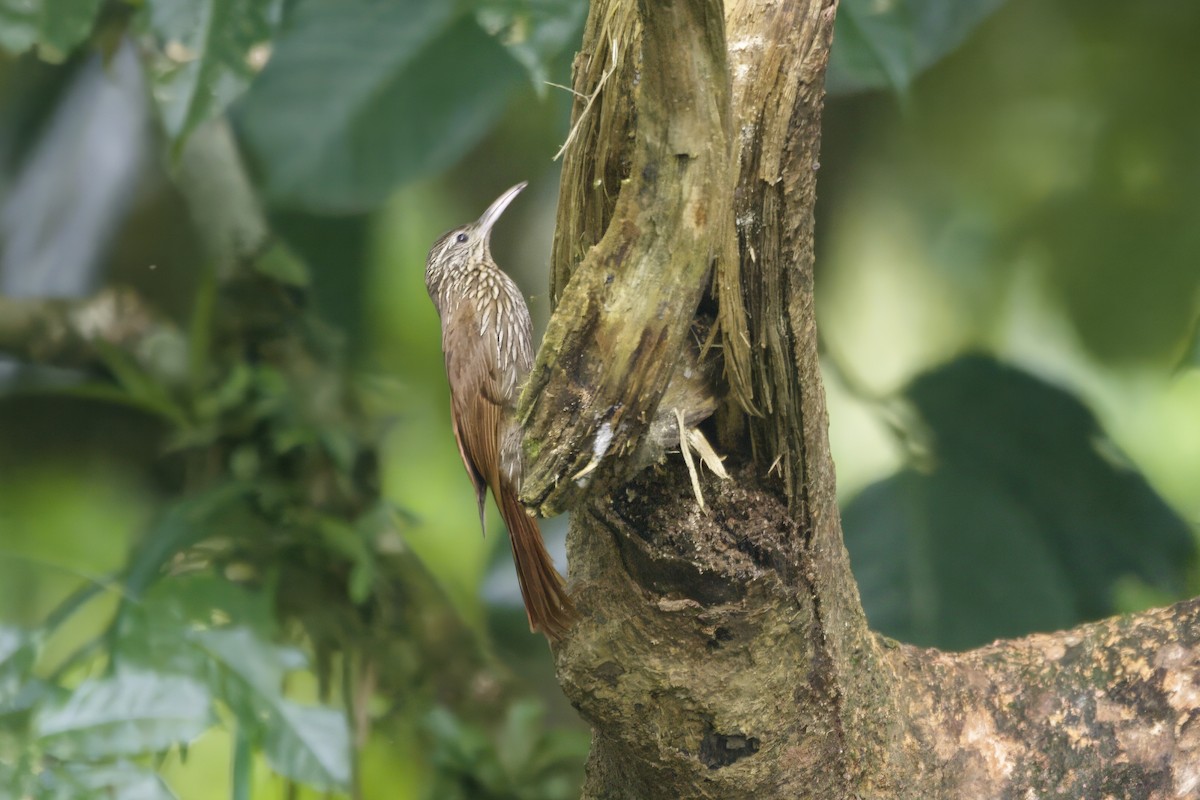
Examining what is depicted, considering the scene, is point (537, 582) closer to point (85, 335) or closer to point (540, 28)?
point (540, 28)

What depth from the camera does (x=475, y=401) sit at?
167 cm

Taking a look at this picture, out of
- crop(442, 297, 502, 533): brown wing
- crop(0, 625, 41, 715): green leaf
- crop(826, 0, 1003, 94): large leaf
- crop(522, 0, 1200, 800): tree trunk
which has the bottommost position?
crop(522, 0, 1200, 800): tree trunk

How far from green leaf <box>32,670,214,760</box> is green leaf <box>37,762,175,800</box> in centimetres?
2

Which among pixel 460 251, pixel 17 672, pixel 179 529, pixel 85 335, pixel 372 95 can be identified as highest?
pixel 372 95

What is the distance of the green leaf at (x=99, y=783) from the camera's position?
1848mm

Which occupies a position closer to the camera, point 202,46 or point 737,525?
point 737,525

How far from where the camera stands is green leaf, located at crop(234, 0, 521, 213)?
2068mm

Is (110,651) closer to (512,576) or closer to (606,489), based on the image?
(512,576)

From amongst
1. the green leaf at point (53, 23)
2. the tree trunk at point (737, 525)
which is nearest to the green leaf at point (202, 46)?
the green leaf at point (53, 23)

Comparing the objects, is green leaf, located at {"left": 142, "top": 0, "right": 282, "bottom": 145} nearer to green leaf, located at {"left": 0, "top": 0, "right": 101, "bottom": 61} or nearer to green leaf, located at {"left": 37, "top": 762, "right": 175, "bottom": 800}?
green leaf, located at {"left": 0, "top": 0, "right": 101, "bottom": 61}

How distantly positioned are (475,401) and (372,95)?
0.76m

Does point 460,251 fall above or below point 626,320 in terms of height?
above

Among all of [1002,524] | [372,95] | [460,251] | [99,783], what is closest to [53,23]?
[372,95]

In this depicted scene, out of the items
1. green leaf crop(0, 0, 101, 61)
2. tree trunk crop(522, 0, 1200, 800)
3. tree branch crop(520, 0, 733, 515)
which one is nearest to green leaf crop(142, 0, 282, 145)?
green leaf crop(0, 0, 101, 61)
